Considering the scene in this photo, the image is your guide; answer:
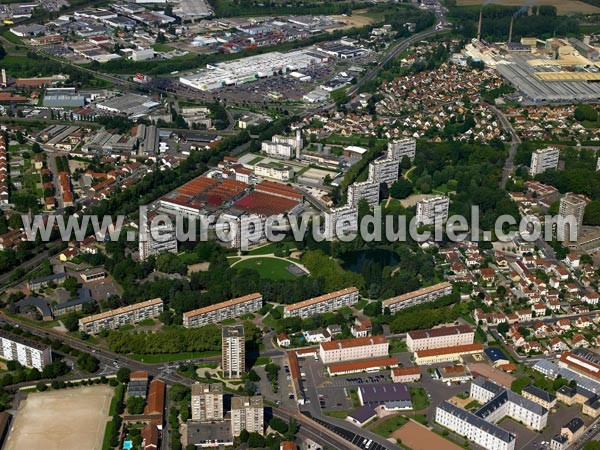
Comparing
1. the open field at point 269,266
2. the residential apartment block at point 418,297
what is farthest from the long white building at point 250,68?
the residential apartment block at point 418,297

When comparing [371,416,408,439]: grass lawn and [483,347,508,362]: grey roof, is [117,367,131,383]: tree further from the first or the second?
[483,347,508,362]: grey roof

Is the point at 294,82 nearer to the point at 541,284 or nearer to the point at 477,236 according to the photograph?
the point at 477,236

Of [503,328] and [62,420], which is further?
[503,328]

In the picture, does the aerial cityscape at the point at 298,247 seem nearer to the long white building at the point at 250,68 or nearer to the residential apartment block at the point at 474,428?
the residential apartment block at the point at 474,428

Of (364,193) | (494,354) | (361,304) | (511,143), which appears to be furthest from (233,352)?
(511,143)

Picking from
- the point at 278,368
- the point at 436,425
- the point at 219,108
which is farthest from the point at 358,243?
the point at 219,108

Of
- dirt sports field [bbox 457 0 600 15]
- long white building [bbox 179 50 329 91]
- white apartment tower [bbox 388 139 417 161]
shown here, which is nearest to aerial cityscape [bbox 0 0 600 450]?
long white building [bbox 179 50 329 91]

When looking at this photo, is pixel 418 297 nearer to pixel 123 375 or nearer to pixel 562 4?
pixel 123 375
